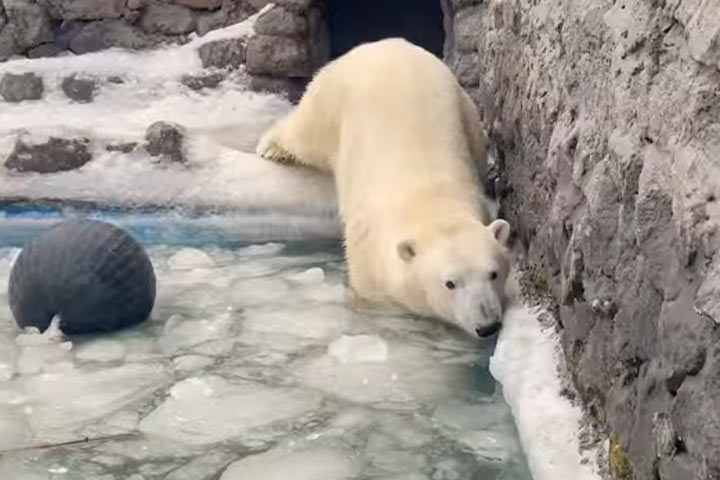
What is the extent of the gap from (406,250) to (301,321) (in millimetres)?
429

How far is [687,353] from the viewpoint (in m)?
1.91

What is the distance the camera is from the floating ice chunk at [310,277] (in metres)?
4.44

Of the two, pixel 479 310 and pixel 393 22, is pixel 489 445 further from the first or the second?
pixel 393 22

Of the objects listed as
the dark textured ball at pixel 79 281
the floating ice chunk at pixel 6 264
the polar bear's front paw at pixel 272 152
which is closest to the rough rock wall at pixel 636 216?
the dark textured ball at pixel 79 281

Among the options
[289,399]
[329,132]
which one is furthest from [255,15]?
[289,399]

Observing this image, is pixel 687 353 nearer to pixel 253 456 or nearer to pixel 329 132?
pixel 253 456

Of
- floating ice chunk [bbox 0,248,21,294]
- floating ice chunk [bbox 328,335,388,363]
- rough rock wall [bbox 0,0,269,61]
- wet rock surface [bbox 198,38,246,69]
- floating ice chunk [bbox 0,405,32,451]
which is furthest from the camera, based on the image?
rough rock wall [bbox 0,0,269,61]

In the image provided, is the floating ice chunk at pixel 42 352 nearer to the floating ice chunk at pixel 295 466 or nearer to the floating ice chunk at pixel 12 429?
the floating ice chunk at pixel 12 429

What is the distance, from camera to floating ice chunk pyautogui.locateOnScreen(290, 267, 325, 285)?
175 inches

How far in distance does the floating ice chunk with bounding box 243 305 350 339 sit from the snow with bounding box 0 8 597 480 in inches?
0.4

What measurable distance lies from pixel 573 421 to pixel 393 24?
581 cm

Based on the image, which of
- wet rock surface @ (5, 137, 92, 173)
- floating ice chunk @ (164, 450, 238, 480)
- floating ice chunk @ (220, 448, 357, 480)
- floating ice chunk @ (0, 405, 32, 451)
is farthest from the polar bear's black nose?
wet rock surface @ (5, 137, 92, 173)

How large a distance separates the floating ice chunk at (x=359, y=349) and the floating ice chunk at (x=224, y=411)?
324 mm

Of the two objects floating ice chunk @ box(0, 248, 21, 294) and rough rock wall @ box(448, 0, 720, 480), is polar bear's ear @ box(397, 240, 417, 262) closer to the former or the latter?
rough rock wall @ box(448, 0, 720, 480)
